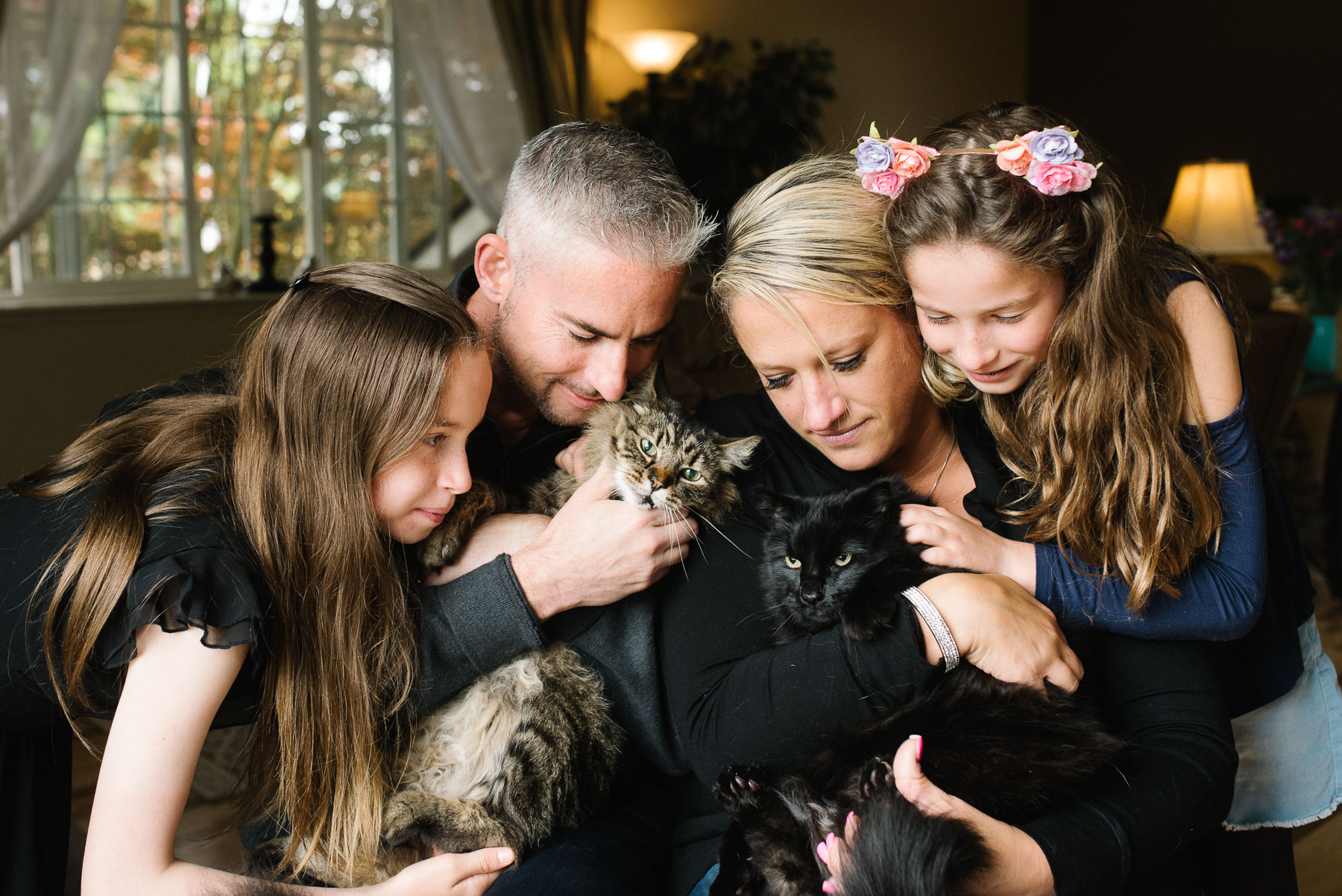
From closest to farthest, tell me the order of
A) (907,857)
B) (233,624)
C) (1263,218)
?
(907,857), (233,624), (1263,218)

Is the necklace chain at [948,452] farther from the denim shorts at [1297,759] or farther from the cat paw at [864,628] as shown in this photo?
the denim shorts at [1297,759]

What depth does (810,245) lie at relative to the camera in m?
1.54

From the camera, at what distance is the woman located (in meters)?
1.31

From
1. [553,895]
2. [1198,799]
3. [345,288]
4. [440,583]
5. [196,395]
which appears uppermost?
[345,288]

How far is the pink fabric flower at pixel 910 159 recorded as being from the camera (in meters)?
1.51

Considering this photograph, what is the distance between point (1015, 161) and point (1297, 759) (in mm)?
1234

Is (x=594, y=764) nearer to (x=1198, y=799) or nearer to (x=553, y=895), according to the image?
(x=553, y=895)

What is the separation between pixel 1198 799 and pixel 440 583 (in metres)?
1.17

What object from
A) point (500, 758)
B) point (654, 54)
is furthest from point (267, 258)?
point (500, 758)

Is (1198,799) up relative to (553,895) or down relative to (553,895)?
up

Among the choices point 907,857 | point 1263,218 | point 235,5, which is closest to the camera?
point 907,857

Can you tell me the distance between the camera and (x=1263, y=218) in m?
5.34

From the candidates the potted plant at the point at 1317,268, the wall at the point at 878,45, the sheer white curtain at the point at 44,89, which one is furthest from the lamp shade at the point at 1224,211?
the sheer white curtain at the point at 44,89

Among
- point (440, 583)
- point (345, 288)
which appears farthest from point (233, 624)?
point (345, 288)
